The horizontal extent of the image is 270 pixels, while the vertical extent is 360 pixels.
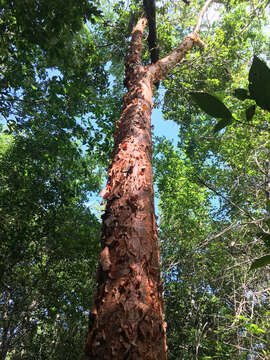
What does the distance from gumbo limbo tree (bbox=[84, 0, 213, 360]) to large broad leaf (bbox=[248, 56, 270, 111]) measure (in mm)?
1035

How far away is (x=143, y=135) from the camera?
2.30 meters

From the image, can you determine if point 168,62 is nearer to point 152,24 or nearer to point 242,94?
point 152,24

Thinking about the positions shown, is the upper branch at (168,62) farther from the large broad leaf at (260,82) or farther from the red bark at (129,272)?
the large broad leaf at (260,82)

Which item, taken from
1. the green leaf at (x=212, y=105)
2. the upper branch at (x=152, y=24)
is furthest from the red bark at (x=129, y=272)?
the upper branch at (x=152, y=24)

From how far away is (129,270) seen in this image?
4.00 feet

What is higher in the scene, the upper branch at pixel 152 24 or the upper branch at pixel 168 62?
the upper branch at pixel 152 24

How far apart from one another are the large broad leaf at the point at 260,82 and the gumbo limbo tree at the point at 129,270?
1.03 metres

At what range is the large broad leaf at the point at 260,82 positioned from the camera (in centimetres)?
47

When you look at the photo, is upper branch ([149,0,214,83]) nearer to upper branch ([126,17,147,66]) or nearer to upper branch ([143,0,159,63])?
upper branch ([126,17,147,66])

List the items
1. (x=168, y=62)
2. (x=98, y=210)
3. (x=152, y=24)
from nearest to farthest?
(x=168, y=62), (x=152, y=24), (x=98, y=210)

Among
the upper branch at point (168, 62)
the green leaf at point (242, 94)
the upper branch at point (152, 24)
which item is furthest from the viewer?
the upper branch at point (152, 24)

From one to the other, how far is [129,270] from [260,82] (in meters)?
1.08

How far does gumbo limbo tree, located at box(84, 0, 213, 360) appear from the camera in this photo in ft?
3.20

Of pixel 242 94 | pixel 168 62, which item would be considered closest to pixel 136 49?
pixel 168 62
